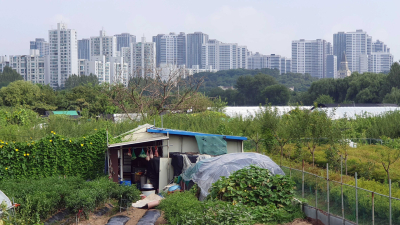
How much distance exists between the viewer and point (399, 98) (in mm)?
45844

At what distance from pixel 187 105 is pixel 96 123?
23.1ft

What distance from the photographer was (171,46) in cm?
18000

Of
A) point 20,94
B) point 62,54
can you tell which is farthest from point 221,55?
point 20,94

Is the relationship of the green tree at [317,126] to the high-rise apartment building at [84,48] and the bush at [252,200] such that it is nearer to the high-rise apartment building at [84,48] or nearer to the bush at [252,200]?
the bush at [252,200]

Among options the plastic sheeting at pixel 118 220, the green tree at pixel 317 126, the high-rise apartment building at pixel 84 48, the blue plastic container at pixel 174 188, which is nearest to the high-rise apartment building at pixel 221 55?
the high-rise apartment building at pixel 84 48

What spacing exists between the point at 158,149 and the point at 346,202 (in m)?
7.60

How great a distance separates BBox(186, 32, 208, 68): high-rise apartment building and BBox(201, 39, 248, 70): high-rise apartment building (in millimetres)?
2326

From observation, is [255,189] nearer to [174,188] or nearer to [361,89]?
[174,188]

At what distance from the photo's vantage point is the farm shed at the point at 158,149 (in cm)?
1436

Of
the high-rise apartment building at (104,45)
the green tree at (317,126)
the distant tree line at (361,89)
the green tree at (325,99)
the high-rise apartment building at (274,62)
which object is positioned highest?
the high-rise apartment building at (104,45)

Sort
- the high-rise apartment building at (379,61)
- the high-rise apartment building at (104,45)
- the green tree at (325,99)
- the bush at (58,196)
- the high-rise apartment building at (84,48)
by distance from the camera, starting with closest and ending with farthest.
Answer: the bush at (58,196) → the green tree at (325,99) → the high-rise apartment building at (104,45) → the high-rise apartment building at (379,61) → the high-rise apartment building at (84,48)

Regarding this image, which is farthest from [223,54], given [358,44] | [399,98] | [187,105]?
[187,105]

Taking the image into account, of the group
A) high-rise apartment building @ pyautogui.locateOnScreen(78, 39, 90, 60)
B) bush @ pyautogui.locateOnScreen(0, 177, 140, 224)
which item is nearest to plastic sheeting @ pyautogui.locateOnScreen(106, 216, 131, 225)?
bush @ pyautogui.locateOnScreen(0, 177, 140, 224)

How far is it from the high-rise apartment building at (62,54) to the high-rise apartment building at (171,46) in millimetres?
56420
